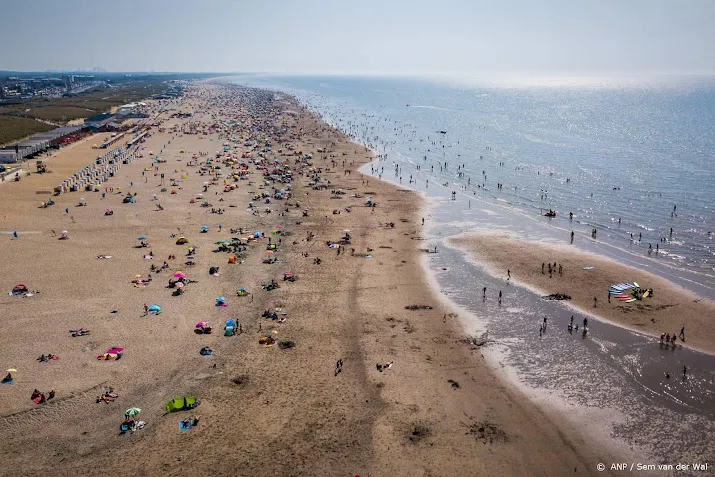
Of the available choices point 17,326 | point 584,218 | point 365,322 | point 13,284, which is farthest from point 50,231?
point 584,218

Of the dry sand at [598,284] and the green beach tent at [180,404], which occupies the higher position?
the dry sand at [598,284]

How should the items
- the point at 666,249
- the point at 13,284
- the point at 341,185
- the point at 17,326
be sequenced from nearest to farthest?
the point at 17,326
the point at 13,284
the point at 666,249
the point at 341,185

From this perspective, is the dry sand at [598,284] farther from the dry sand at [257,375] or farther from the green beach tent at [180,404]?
the green beach tent at [180,404]

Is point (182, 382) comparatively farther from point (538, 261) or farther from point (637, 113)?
point (637, 113)

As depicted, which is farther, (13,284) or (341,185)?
(341,185)

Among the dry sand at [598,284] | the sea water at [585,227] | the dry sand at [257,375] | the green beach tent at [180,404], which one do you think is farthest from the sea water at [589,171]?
the green beach tent at [180,404]

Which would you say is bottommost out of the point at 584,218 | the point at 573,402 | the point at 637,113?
the point at 573,402

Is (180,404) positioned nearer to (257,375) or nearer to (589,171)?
(257,375)

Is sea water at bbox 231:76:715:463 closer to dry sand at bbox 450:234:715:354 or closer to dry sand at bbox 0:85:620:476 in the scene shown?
dry sand at bbox 450:234:715:354
